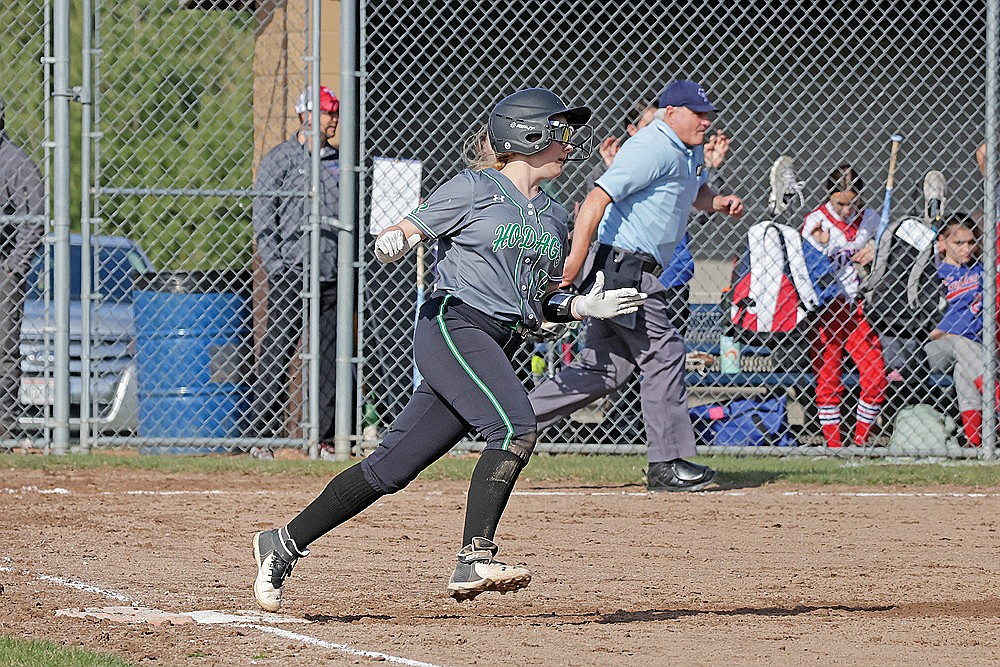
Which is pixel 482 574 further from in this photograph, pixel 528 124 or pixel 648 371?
pixel 648 371

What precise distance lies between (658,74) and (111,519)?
7.21 m

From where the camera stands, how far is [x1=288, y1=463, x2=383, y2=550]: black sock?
5156mm

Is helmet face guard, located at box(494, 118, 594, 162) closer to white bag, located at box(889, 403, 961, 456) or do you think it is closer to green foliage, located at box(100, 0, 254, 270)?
green foliage, located at box(100, 0, 254, 270)

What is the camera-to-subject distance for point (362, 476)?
5168mm

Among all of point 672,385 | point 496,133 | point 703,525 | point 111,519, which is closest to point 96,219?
point 111,519

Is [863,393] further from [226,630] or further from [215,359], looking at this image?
[226,630]

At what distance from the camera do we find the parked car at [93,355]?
1042 centimetres

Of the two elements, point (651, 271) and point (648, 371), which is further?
point (648, 371)

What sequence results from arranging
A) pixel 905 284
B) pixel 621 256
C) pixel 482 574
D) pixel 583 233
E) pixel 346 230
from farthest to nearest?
pixel 905 284, pixel 346 230, pixel 621 256, pixel 583 233, pixel 482 574

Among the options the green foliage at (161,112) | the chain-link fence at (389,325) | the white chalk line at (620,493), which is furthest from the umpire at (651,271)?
the green foliage at (161,112)

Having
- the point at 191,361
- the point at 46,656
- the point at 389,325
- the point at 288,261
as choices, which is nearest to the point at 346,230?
the point at 288,261

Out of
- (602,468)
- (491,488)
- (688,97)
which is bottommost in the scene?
(602,468)

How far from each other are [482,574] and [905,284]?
684cm

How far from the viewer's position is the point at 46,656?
4434 mm
